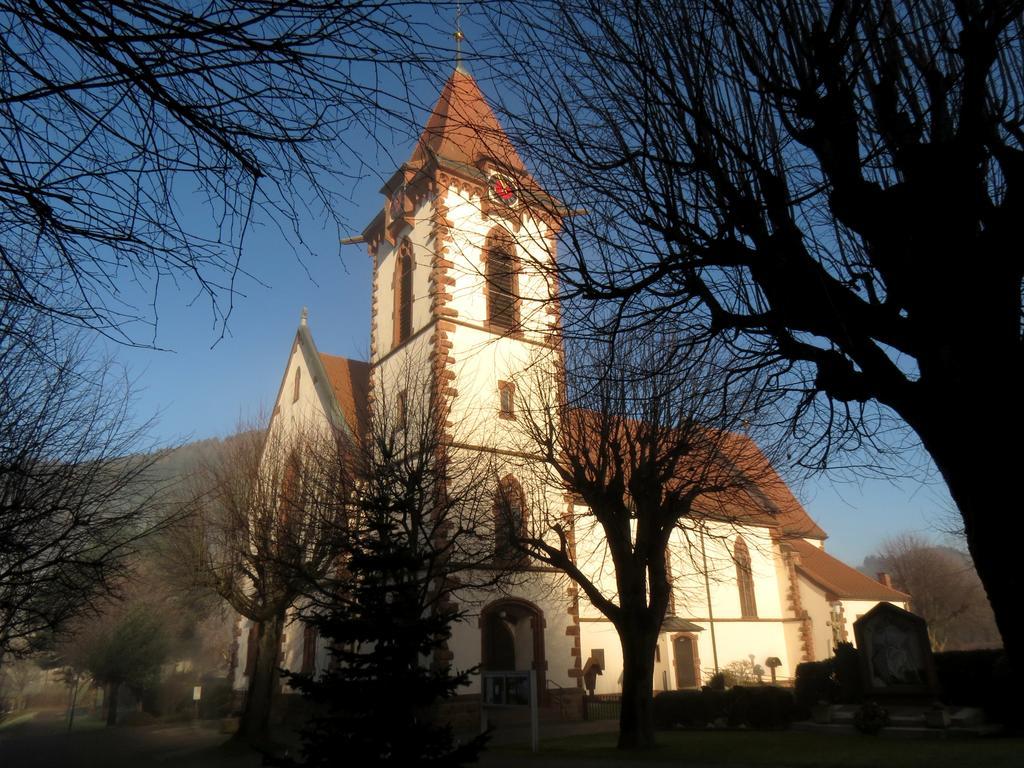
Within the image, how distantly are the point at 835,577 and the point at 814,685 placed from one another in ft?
68.3

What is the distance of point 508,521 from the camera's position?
15.9 m

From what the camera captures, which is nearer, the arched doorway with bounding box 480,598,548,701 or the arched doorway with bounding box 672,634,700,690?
the arched doorway with bounding box 480,598,548,701

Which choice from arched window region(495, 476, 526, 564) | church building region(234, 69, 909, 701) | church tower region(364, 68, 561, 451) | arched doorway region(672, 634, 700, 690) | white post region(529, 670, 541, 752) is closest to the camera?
white post region(529, 670, 541, 752)

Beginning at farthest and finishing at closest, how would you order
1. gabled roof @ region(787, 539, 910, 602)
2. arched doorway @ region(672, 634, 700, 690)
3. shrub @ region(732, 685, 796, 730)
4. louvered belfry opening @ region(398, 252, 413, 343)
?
gabled roof @ region(787, 539, 910, 602), arched doorway @ region(672, 634, 700, 690), louvered belfry opening @ region(398, 252, 413, 343), shrub @ region(732, 685, 796, 730)

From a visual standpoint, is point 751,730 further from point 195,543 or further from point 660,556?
point 195,543

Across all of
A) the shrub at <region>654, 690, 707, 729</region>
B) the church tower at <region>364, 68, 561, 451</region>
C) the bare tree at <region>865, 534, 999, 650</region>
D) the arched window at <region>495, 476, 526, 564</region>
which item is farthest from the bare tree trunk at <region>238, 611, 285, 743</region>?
the bare tree at <region>865, 534, 999, 650</region>

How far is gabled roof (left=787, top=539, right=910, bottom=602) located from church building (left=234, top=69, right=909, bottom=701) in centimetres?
17

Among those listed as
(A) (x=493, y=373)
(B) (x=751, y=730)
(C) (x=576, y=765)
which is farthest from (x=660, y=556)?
(A) (x=493, y=373)

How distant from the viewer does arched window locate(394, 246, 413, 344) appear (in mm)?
25109

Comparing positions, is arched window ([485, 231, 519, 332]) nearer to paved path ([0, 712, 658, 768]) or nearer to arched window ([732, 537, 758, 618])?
paved path ([0, 712, 658, 768])

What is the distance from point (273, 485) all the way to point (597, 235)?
655 inches

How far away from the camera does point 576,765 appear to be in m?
12.3

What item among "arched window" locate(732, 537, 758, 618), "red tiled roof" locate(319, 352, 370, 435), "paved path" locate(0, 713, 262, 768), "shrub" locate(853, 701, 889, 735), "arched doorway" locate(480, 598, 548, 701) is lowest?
"paved path" locate(0, 713, 262, 768)

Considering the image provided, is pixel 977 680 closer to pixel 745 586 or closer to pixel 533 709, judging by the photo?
pixel 533 709
